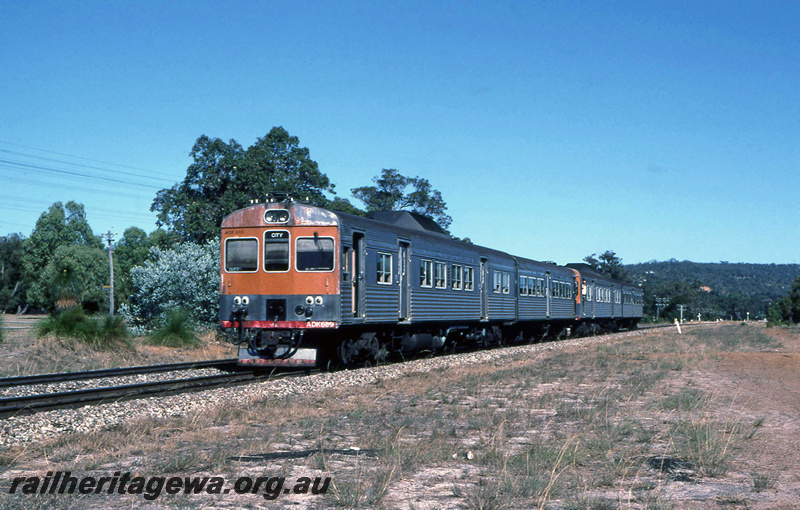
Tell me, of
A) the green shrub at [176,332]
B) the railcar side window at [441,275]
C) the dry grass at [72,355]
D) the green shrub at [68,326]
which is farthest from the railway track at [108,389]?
the railcar side window at [441,275]

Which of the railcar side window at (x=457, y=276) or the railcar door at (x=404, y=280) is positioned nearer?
the railcar door at (x=404, y=280)

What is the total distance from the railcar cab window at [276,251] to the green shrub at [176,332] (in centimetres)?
852

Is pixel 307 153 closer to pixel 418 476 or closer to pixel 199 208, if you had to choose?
pixel 199 208

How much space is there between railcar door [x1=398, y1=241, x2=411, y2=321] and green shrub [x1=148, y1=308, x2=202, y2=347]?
26.4 ft

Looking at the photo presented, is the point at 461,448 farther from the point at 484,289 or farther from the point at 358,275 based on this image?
the point at 484,289

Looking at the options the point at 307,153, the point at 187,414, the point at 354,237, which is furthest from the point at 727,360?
the point at 307,153

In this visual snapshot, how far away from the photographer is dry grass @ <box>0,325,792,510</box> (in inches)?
235

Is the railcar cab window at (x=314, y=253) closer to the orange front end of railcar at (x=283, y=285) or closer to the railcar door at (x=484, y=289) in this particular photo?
the orange front end of railcar at (x=283, y=285)

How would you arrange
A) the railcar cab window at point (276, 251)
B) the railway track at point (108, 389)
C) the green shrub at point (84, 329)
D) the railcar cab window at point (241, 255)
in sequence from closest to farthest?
the railway track at point (108, 389) < the railcar cab window at point (276, 251) < the railcar cab window at point (241, 255) < the green shrub at point (84, 329)

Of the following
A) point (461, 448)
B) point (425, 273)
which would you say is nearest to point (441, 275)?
point (425, 273)

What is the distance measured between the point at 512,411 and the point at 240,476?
500cm

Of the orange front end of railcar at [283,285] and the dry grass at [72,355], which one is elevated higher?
the orange front end of railcar at [283,285]

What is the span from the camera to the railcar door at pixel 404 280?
19141 mm

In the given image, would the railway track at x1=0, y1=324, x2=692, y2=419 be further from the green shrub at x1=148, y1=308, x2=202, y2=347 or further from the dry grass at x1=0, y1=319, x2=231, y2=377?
the green shrub at x1=148, y1=308, x2=202, y2=347
